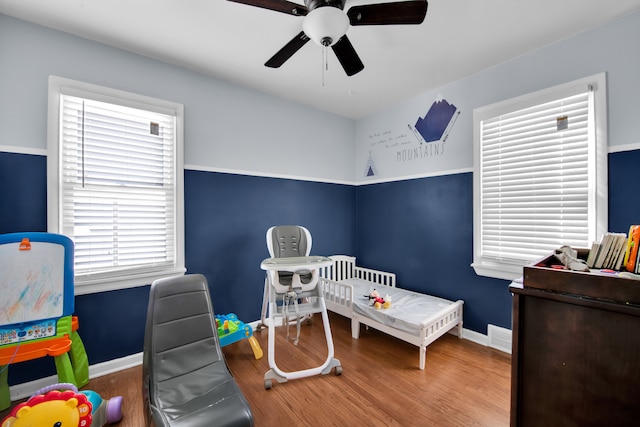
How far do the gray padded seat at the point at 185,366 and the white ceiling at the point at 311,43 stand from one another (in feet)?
6.04

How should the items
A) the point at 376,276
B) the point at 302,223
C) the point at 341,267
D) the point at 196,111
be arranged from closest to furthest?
the point at 196,111
the point at 302,223
the point at 376,276
the point at 341,267

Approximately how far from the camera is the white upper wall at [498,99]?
1.92 m

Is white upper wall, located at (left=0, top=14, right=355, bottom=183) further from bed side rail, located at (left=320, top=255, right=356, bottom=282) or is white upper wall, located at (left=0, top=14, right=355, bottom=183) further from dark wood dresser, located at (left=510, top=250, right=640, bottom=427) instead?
dark wood dresser, located at (left=510, top=250, right=640, bottom=427)

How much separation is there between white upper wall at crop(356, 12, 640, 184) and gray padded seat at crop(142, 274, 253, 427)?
2.64 metres

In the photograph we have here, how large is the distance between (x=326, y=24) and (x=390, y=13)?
356 mm

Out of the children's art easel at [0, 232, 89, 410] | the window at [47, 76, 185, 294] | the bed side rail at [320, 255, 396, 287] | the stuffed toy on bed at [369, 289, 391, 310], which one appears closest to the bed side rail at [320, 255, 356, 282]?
the bed side rail at [320, 255, 396, 287]

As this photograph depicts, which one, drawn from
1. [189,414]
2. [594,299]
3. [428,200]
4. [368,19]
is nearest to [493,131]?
[428,200]

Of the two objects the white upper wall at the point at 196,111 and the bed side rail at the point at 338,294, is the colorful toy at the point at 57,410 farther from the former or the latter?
the bed side rail at the point at 338,294

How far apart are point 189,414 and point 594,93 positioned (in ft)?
11.1

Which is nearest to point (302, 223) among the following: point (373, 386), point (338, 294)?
point (338, 294)

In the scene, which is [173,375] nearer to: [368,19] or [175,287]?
[175,287]

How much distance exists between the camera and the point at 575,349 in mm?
853

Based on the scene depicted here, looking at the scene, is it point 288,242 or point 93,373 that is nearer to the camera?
point 93,373

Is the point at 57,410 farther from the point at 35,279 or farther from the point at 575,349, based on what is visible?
the point at 575,349
